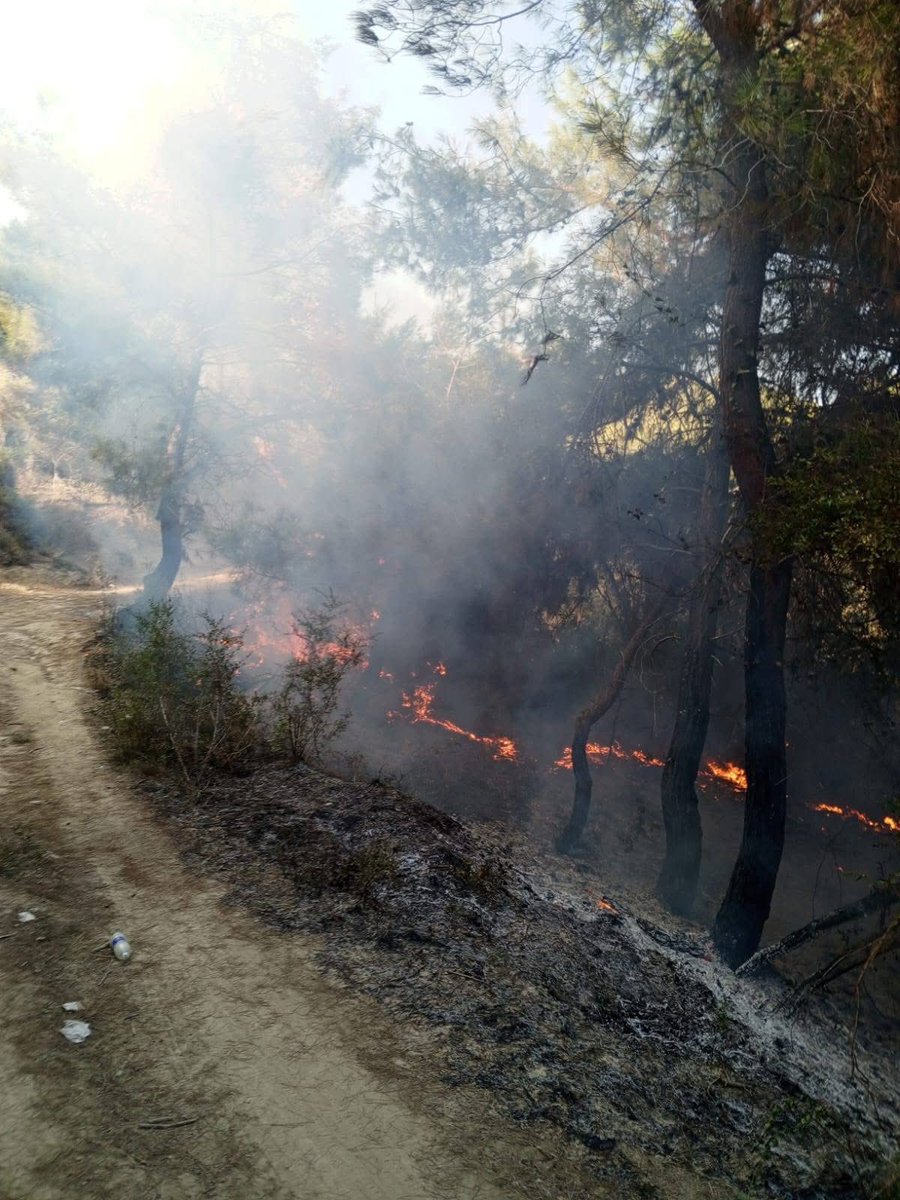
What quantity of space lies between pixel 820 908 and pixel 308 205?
16268mm

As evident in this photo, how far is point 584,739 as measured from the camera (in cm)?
1255

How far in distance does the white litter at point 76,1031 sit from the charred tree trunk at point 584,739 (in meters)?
9.59

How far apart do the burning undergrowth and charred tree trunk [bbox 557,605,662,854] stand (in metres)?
5.36

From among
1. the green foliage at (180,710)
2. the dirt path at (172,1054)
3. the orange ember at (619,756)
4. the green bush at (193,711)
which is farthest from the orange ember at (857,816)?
the dirt path at (172,1054)

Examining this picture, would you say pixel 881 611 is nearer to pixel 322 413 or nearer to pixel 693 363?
pixel 693 363

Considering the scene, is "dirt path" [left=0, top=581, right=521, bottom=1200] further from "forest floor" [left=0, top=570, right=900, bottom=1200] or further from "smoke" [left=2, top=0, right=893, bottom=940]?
"smoke" [left=2, top=0, right=893, bottom=940]

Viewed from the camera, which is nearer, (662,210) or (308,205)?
(662,210)

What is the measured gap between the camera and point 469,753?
1510cm

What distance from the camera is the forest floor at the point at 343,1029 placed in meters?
2.98

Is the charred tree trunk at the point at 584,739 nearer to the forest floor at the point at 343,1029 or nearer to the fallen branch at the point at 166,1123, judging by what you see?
the forest floor at the point at 343,1029

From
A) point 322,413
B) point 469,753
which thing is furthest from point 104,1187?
point 322,413

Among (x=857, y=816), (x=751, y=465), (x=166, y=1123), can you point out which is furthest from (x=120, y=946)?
(x=857, y=816)

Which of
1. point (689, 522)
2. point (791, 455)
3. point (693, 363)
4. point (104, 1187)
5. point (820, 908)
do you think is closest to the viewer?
point (104, 1187)

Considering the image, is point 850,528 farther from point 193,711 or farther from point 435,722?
point 435,722
